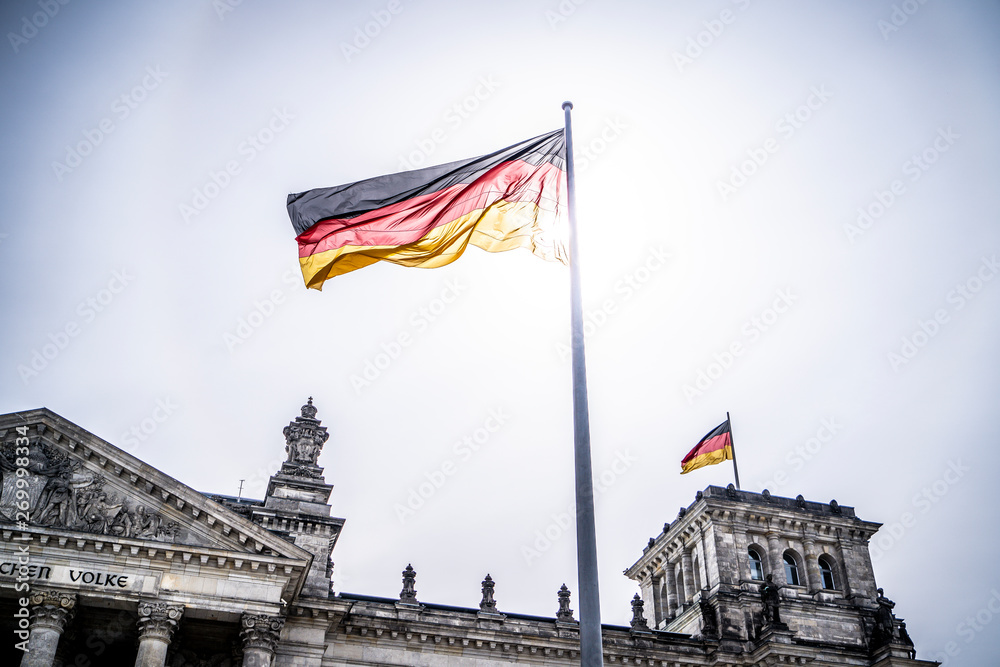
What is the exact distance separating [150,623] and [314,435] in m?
11.6

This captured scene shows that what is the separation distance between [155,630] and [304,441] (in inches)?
446

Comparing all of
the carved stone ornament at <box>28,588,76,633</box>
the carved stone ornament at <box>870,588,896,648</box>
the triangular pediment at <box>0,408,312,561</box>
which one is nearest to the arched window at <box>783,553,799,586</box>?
the carved stone ornament at <box>870,588,896,648</box>

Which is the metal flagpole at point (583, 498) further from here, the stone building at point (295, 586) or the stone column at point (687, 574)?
the stone column at point (687, 574)

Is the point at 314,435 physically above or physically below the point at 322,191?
above

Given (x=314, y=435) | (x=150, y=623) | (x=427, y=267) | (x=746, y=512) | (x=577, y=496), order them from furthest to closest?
(x=746, y=512) < (x=314, y=435) < (x=150, y=623) < (x=427, y=267) < (x=577, y=496)

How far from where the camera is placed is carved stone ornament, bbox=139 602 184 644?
2848 cm

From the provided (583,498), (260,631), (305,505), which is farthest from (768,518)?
(583,498)

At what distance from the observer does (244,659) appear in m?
29.3

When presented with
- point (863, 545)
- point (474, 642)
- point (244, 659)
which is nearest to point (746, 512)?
point (863, 545)

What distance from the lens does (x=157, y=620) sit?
28656 mm

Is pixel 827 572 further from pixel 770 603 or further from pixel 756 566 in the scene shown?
pixel 770 603

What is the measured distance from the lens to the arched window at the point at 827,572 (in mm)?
43438

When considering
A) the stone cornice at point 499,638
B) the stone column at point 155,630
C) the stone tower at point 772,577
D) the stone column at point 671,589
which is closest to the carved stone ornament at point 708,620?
the stone tower at point 772,577

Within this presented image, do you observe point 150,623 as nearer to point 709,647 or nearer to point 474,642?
point 474,642
